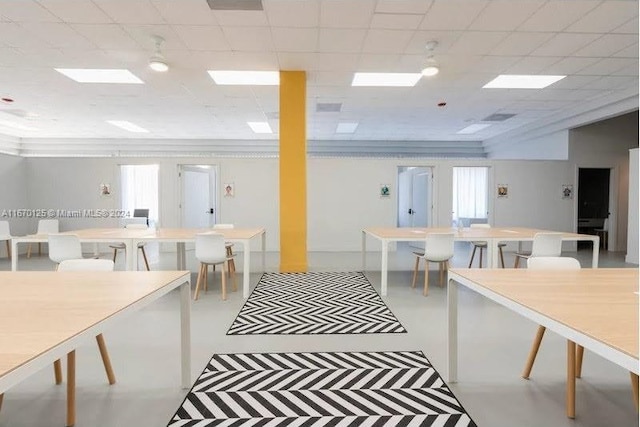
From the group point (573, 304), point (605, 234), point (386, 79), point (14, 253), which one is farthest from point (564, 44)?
point (14, 253)

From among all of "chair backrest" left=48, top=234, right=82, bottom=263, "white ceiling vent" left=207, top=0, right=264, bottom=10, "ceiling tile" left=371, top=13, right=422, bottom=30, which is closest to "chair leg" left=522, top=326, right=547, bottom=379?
"ceiling tile" left=371, top=13, right=422, bottom=30

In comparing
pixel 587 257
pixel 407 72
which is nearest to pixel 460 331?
pixel 407 72

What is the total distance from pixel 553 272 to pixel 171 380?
2.55m

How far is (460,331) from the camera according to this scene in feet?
10.3

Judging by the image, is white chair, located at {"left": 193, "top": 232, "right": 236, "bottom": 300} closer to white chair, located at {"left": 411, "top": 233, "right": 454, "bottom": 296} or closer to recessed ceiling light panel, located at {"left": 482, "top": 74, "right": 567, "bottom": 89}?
white chair, located at {"left": 411, "top": 233, "right": 454, "bottom": 296}

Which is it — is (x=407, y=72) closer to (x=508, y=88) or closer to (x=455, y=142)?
(x=508, y=88)

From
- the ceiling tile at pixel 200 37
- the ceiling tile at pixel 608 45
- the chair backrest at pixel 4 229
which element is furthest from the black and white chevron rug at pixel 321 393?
the chair backrest at pixel 4 229

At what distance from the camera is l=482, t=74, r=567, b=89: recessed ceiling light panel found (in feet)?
18.7

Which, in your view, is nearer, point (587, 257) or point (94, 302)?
point (94, 302)

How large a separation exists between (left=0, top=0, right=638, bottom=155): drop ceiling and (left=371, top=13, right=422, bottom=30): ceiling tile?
23 mm

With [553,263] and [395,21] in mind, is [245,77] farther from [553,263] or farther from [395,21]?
[553,263]

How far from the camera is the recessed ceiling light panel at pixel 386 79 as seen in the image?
5645mm

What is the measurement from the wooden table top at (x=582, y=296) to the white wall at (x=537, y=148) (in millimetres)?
7770

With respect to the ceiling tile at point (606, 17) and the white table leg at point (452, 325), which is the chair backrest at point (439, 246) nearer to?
the white table leg at point (452, 325)
